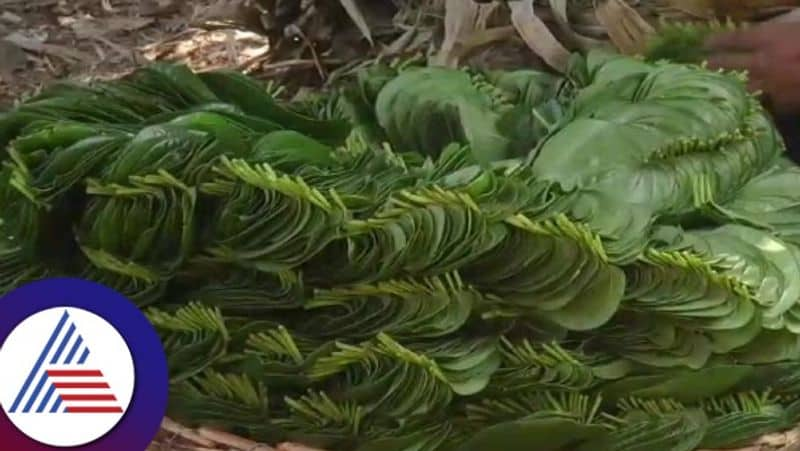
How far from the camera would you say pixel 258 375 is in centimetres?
72

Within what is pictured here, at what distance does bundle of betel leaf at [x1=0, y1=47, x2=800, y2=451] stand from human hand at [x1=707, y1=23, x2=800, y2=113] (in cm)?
21

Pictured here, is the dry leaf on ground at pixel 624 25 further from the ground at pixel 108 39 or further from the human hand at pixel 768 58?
the ground at pixel 108 39

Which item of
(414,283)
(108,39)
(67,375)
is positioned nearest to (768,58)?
(414,283)

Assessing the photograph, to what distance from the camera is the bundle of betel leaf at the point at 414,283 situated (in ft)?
2.28

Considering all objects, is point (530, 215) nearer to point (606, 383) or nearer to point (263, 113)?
point (606, 383)

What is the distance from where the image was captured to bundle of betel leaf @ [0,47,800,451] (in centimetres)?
70

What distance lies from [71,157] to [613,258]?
1.07ft

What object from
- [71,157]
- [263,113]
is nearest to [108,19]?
[263,113]

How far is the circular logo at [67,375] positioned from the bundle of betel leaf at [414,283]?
62 millimetres

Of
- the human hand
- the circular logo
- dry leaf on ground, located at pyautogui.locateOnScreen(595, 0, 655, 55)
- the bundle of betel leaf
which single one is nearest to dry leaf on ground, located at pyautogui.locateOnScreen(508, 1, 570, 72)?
dry leaf on ground, located at pyautogui.locateOnScreen(595, 0, 655, 55)

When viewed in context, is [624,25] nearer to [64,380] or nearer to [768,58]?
[768,58]

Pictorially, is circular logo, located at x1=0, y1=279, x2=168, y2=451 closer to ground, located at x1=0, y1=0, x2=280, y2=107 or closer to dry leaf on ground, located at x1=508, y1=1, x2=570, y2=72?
dry leaf on ground, located at x1=508, y1=1, x2=570, y2=72

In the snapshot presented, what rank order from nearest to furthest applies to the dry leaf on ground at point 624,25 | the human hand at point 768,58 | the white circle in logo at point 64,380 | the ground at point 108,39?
the white circle in logo at point 64,380 → the human hand at point 768,58 → the dry leaf on ground at point 624,25 → the ground at point 108,39

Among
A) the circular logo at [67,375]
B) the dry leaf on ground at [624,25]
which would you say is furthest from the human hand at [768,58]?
Answer: the circular logo at [67,375]
